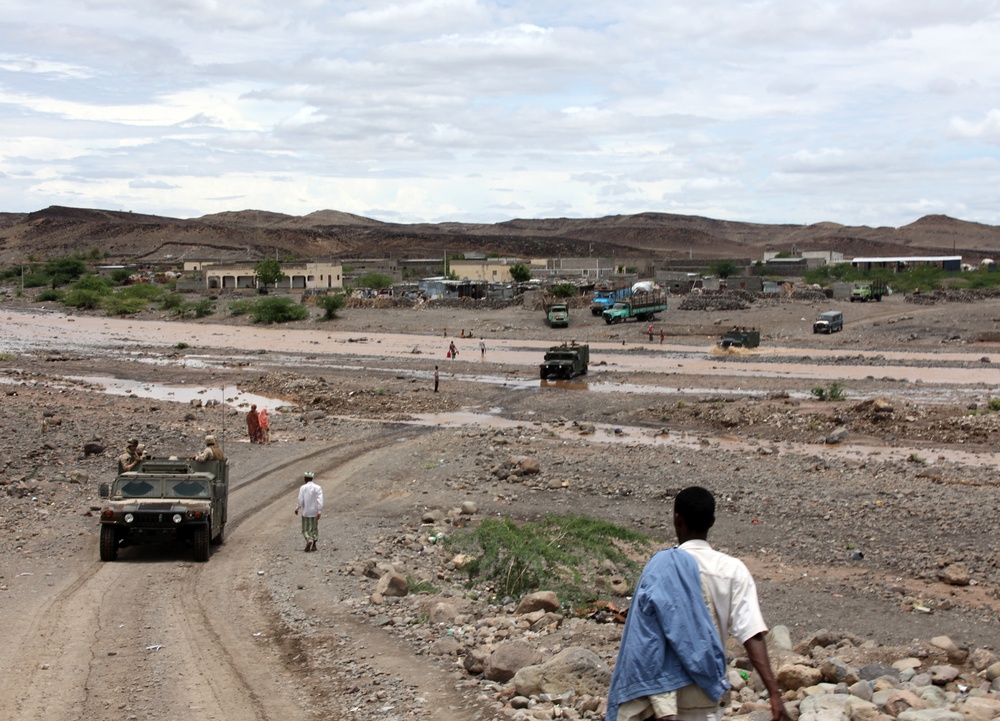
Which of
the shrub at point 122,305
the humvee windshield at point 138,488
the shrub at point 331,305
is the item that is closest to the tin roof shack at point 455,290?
the shrub at point 331,305

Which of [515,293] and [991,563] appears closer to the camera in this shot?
[991,563]

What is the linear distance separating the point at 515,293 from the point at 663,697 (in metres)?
87.5

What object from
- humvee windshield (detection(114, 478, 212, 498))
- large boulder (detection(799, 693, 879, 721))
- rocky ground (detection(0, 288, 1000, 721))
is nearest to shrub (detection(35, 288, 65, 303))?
rocky ground (detection(0, 288, 1000, 721))

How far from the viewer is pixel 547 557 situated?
1255 centimetres

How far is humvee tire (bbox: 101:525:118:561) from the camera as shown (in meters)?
13.5

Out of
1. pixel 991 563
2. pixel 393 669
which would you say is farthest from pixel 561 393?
pixel 393 669

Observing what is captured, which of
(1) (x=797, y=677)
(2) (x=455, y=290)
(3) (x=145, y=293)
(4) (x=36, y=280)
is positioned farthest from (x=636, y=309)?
(4) (x=36, y=280)

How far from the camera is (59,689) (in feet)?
28.9

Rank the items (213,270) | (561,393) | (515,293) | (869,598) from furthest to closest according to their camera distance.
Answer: (213,270)
(515,293)
(561,393)
(869,598)

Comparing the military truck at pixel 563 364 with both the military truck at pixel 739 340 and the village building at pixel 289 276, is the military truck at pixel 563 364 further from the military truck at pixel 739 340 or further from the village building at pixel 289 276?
the village building at pixel 289 276

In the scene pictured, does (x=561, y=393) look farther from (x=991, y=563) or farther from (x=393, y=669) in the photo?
(x=393, y=669)

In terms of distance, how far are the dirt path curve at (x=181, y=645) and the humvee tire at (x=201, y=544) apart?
0.14 metres

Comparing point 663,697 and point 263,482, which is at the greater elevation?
point 663,697

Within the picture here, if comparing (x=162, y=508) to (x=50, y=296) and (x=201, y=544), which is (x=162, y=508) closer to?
(x=201, y=544)
